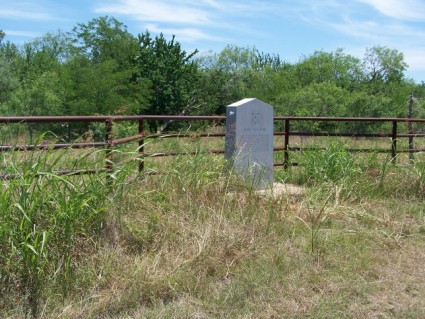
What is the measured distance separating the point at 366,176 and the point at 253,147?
1881 mm

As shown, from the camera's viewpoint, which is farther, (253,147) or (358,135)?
(358,135)

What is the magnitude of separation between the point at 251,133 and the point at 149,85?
2753 cm

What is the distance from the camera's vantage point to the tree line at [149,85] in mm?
31047

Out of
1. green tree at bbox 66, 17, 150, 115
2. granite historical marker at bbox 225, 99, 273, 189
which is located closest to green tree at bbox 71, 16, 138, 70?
green tree at bbox 66, 17, 150, 115

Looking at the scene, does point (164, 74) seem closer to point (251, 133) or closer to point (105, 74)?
point (105, 74)

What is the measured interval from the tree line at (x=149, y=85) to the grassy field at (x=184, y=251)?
78.6 feet

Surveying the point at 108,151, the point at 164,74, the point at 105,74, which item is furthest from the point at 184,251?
the point at 164,74

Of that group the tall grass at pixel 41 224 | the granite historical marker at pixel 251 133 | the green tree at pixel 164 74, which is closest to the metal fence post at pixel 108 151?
the tall grass at pixel 41 224

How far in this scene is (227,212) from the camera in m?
5.58

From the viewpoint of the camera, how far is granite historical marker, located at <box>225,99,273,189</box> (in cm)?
792

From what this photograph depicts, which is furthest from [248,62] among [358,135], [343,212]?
[343,212]

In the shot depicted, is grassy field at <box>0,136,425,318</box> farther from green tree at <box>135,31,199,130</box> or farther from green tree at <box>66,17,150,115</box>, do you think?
green tree at <box>135,31,199,130</box>

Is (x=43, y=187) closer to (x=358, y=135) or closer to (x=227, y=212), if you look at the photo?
(x=227, y=212)

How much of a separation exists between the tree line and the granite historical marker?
69.7ft
